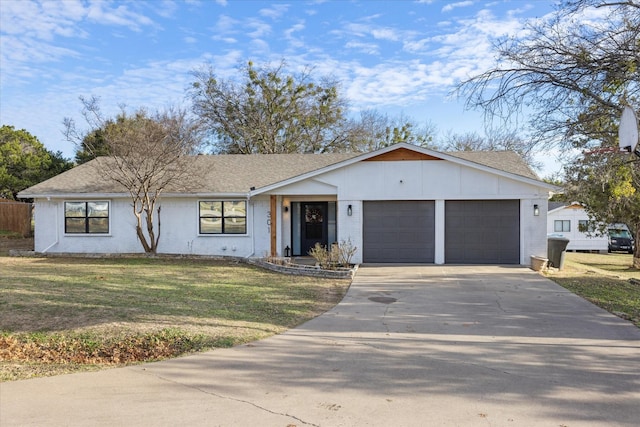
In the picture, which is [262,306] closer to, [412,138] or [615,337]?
[615,337]

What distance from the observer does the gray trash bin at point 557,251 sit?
610 inches

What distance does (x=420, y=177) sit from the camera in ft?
52.8

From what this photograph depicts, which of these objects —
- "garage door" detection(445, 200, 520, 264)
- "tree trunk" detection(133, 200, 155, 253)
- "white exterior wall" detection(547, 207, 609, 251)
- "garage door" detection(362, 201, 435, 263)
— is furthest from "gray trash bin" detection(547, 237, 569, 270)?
"white exterior wall" detection(547, 207, 609, 251)

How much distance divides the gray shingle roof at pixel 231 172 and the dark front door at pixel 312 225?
1538 mm

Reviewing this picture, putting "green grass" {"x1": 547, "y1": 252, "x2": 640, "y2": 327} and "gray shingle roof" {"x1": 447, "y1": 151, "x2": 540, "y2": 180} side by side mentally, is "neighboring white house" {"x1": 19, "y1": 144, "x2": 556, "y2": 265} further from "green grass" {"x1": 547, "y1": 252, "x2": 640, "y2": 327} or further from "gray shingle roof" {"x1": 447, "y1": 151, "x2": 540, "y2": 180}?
"green grass" {"x1": 547, "y1": 252, "x2": 640, "y2": 327}

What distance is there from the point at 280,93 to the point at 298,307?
91.6 feet

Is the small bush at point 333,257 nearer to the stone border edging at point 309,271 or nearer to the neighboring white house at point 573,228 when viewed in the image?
the stone border edging at point 309,271

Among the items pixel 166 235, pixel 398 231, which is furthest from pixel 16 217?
pixel 398 231

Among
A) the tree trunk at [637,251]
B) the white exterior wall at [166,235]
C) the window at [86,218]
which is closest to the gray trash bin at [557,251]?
the white exterior wall at [166,235]

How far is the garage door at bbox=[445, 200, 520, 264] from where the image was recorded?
1582cm

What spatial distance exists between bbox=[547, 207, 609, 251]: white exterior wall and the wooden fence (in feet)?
107

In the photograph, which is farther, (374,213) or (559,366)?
(374,213)

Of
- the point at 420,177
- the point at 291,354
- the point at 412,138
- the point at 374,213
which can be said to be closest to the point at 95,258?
the point at 374,213

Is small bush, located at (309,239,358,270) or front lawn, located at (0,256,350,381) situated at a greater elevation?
small bush, located at (309,239,358,270)
